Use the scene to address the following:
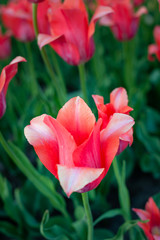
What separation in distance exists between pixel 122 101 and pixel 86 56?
1.01 ft

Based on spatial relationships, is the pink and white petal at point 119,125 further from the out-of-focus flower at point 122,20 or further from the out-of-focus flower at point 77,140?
the out-of-focus flower at point 122,20

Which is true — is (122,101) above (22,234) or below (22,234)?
above

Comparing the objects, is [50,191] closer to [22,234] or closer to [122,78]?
[22,234]

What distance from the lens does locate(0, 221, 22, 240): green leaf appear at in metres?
0.93

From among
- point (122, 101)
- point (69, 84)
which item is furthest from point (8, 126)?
point (122, 101)

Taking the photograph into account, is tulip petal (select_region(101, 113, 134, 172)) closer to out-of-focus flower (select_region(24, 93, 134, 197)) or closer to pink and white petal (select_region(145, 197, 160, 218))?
out-of-focus flower (select_region(24, 93, 134, 197))

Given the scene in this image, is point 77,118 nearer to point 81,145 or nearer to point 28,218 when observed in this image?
point 81,145

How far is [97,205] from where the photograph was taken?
37.4 inches

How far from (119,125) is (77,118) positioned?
73 millimetres

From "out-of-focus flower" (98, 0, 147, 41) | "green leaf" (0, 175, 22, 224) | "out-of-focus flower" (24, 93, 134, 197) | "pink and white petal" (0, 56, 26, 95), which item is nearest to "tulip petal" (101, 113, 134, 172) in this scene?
"out-of-focus flower" (24, 93, 134, 197)

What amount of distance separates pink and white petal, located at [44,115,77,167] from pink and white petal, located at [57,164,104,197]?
3cm

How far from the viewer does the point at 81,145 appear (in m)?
0.46

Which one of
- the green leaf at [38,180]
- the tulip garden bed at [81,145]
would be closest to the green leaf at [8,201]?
the tulip garden bed at [81,145]

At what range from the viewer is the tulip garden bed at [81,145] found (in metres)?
0.49
